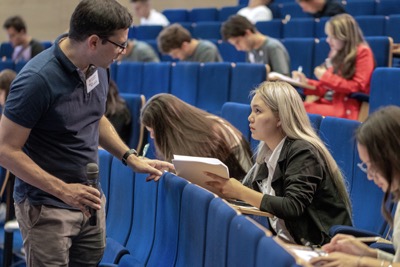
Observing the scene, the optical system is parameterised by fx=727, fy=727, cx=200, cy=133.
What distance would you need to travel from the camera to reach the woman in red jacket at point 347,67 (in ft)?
7.25

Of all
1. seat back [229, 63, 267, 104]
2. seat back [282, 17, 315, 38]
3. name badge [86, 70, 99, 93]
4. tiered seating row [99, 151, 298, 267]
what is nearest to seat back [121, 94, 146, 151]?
seat back [229, 63, 267, 104]

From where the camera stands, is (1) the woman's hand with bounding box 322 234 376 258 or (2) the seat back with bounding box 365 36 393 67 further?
(2) the seat back with bounding box 365 36 393 67

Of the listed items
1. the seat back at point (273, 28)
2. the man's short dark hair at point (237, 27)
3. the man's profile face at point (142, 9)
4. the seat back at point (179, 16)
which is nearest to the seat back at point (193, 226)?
the man's short dark hair at point (237, 27)

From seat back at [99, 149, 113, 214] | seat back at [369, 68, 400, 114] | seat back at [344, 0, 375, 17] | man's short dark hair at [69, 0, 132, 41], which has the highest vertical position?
man's short dark hair at [69, 0, 132, 41]

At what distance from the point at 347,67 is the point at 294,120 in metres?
1.00

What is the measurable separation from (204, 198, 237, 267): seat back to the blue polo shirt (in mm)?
236

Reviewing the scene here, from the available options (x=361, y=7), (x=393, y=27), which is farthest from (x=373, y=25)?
(x=361, y=7)

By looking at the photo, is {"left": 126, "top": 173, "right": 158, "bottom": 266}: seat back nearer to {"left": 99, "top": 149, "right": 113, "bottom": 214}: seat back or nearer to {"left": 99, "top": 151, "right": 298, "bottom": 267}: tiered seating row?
{"left": 99, "top": 151, "right": 298, "bottom": 267}: tiered seating row

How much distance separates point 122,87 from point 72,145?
6.52ft

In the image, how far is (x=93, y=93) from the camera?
116cm

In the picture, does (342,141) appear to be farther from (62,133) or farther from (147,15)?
(147,15)

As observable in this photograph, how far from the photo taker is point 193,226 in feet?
3.70

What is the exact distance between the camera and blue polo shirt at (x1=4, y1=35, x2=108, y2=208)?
1.05 m

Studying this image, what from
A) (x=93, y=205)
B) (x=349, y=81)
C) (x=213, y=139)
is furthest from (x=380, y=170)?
(x=349, y=81)
